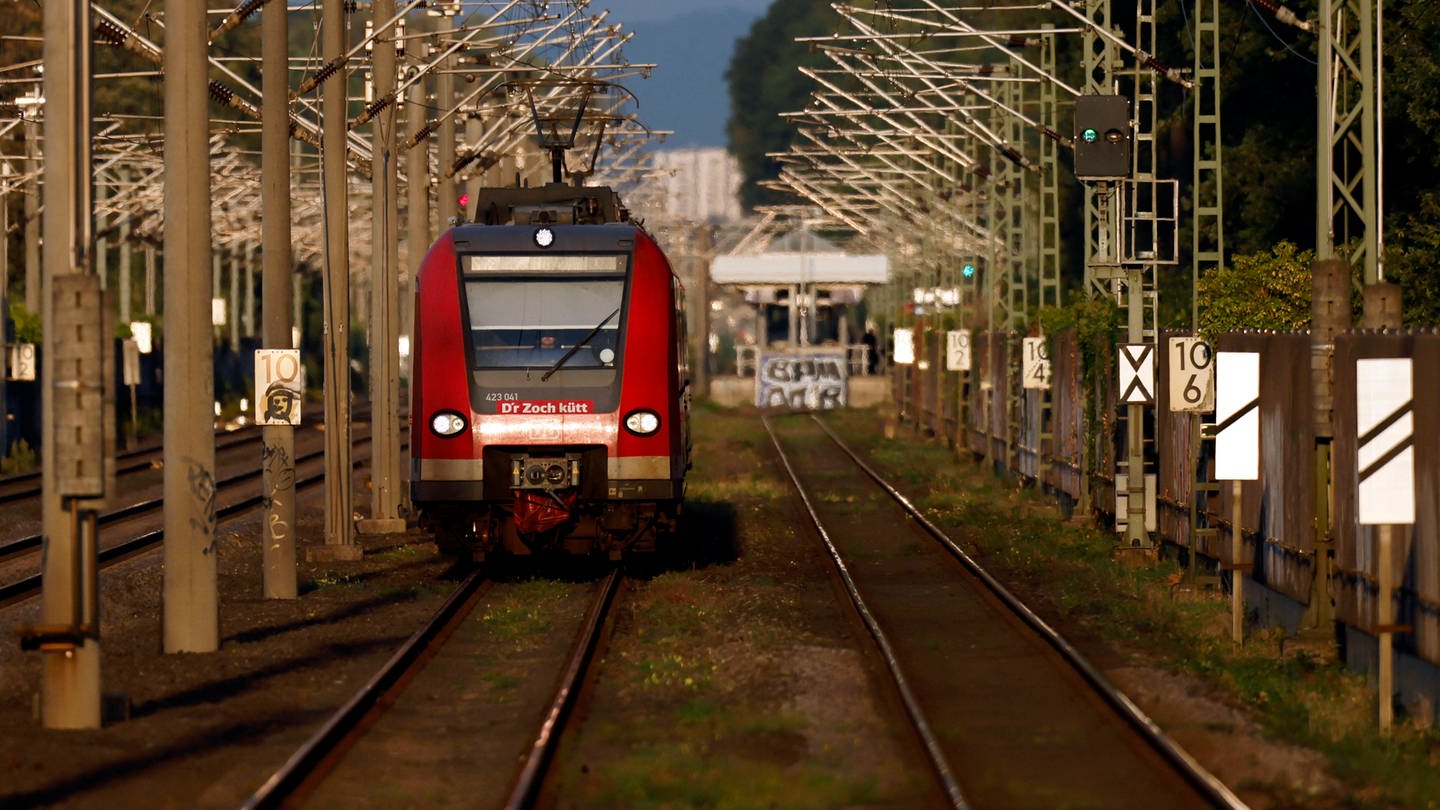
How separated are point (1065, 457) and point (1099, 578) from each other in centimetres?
970

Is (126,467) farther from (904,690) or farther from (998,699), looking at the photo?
(904,690)

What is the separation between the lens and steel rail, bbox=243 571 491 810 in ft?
36.3

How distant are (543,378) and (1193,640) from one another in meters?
6.45

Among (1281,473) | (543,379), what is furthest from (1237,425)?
(543,379)

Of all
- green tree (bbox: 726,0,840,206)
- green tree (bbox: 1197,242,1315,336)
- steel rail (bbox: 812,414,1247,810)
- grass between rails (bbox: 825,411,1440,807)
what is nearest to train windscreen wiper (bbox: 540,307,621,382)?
steel rail (bbox: 812,414,1247,810)

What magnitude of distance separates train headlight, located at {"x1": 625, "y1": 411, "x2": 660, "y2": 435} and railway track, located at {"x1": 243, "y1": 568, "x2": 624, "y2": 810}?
1.80 m

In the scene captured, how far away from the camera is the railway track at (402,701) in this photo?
36.5 feet

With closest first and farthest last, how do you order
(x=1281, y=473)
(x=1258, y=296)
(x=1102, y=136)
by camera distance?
(x=1281, y=473)
(x=1102, y=136)
(x=1258, y=296)

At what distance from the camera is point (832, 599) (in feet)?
68.1

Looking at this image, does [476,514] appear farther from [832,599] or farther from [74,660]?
[74,660]

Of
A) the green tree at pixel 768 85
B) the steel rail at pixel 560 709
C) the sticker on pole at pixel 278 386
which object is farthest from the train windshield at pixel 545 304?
the green tree at pixel 768 85

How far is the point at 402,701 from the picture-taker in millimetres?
14477

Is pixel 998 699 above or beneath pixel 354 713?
beneath

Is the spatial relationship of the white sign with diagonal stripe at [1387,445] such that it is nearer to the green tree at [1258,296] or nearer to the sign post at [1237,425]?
the sign post at [1237,425]
